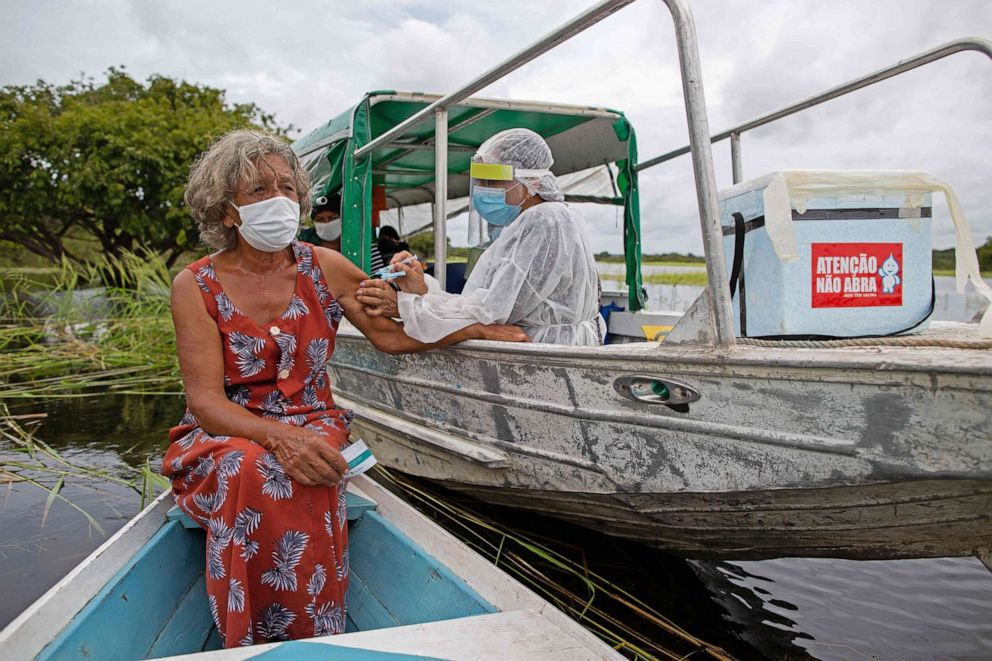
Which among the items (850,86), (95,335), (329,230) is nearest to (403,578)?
(850,86)

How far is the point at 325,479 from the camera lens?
1.98 meters

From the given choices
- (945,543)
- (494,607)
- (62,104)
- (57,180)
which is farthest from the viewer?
(62,104)

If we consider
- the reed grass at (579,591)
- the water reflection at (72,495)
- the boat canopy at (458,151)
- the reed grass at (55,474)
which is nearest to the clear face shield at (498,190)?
the boat canopy at (458,151)

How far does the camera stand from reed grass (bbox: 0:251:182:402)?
671 cm

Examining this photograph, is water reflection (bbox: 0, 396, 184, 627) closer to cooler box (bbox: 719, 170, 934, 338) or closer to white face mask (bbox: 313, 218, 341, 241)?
white face mask (bbox: 313, 218, 341, 241)

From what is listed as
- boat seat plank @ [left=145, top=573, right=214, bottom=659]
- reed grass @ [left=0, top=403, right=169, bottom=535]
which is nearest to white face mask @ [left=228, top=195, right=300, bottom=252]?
boat seat plank @ [left=145, top=573, right=214, bottom=659]

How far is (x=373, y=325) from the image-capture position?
2.70 meters

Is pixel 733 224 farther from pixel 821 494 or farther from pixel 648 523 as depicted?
pixel 648 523

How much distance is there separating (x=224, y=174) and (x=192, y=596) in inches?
57.1

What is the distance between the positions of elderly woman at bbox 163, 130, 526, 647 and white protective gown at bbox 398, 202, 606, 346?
41 centimetres

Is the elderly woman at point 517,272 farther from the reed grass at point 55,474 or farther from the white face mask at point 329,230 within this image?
the white face mask at point 329,230

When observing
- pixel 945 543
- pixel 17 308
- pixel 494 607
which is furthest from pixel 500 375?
pixel 17 308

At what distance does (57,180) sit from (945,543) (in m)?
19.0

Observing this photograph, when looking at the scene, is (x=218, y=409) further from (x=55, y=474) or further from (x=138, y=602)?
(x=55, y=474)
